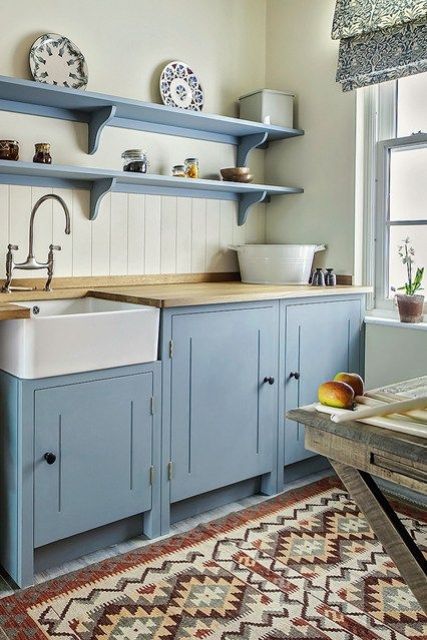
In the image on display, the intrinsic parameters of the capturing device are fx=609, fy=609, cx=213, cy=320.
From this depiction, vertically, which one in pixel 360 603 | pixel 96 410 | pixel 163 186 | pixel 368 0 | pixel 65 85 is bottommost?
pixel 360 603

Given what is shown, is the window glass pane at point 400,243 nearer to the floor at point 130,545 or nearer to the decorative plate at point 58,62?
the floor at point 130,545

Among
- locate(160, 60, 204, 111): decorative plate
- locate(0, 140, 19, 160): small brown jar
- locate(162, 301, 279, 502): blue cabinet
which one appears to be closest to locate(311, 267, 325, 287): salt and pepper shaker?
locate(162, 301, 279, 502): blue cabinet

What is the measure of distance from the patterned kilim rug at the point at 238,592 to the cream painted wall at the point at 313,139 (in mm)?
1500

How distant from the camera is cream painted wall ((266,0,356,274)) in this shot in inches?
127

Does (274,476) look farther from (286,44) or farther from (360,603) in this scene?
(286,44)

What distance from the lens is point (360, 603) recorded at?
6.40 feet

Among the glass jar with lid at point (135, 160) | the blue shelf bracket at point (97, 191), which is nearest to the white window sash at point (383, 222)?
the glass jar with lid at point (135, 160)

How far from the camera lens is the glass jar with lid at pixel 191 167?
3047 millimetres

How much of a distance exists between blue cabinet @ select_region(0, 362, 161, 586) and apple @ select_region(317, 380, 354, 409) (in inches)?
41.9

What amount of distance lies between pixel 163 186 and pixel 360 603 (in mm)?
2085

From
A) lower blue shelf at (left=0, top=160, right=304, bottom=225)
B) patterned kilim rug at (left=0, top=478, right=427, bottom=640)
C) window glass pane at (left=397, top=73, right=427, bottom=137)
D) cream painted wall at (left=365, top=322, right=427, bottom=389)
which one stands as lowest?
patterned kilim rug at (left=0, top=478, right=427, bottom=640)

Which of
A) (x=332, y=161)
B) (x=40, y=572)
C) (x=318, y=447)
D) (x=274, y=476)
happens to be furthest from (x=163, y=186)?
(x=318, y=447)

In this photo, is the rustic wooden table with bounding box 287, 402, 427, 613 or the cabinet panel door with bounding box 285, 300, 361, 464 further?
the cabinet panel door with bounding box 285, 300, 361, 464

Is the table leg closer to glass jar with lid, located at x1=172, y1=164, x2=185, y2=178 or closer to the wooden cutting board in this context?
the wooden cutting board
